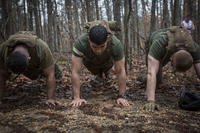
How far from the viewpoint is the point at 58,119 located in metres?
5.70

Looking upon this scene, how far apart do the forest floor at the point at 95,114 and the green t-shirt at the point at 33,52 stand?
0.70 meters

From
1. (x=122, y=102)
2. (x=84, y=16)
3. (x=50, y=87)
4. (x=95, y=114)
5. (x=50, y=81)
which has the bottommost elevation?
(x=95, y=114)

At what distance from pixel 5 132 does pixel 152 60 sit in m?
2.53

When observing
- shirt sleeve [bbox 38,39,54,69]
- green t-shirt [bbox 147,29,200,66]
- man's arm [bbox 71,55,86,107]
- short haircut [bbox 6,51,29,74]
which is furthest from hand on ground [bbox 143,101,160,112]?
short haircut [bbox 6,51,29,74]

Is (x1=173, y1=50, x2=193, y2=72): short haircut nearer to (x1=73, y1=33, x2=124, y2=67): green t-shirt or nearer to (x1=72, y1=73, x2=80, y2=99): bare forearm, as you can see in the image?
(x1=73, y1=33, x2=124, y2=67): green t-shirt

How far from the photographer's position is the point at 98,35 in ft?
19.4

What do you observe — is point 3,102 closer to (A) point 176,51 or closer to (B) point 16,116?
(B) point 16,116

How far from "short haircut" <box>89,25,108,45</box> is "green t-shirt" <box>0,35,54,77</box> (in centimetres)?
91

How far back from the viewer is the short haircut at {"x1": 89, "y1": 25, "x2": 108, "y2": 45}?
5922mm

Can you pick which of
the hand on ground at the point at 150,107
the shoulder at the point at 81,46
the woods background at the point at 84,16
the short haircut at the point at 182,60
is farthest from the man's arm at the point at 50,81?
the woods background at the point at 84,16

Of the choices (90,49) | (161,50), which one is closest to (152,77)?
(161,50)

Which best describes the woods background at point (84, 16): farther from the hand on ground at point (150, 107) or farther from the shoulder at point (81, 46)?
the hand on ground at point (150, 107)

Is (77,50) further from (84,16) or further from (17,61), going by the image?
(84,16)

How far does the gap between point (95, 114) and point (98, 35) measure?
122 centimetres
